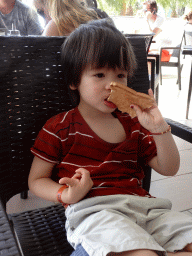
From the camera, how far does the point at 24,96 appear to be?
38.8 inches

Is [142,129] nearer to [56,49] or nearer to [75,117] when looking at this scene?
[75,117]

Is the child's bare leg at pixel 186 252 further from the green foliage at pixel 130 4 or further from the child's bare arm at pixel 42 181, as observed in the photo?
the green foliage at pixel 130 4

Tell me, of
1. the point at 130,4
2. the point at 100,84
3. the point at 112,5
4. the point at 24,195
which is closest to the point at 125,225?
the point at 100,84

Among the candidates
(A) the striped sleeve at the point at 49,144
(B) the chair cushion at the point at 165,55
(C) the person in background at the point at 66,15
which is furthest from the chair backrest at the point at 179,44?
(A) the striped sleeve at the point at 49,144

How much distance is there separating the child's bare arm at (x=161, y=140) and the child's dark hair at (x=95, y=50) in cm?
16

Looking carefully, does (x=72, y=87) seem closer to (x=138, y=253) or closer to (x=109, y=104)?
(x=109, y=104)

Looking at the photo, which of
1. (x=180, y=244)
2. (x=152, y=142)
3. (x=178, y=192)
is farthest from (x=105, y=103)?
(x=178, y=192)

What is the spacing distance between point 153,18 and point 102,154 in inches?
224

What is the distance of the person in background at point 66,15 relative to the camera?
1639 millimetres

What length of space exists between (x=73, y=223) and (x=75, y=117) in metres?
0.35

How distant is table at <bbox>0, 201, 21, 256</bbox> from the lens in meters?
0.54

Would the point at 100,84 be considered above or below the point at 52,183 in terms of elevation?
above

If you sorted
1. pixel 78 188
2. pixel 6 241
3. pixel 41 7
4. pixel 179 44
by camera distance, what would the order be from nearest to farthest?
1. pixel 6 241
2. pixel 78 188
3. pixel 41 7
4. pixel 179 44

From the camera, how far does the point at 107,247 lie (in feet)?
2.21
